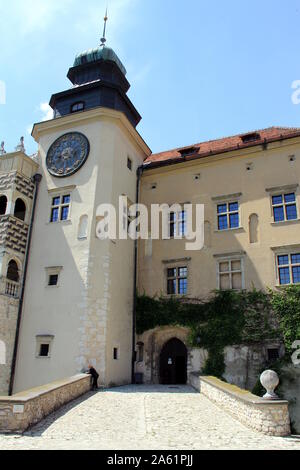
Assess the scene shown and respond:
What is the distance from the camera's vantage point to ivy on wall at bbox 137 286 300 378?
661 inches

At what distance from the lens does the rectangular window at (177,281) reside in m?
19.5

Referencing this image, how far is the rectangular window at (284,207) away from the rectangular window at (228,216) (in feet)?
5.55

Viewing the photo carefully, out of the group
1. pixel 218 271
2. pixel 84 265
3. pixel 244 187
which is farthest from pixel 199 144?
pixel 84 265

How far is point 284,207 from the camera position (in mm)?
18469

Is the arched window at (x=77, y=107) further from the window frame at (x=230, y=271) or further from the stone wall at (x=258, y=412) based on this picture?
the stone wall at (x=258, y=412)

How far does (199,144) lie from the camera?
2411 cm

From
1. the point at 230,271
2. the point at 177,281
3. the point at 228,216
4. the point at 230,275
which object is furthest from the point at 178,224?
the point at 230,275

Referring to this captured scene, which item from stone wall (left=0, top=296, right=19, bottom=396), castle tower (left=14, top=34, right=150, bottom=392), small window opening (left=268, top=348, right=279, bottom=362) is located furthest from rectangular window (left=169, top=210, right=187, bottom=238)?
stone wall (left=0, top=296, right=19, bottom=396)

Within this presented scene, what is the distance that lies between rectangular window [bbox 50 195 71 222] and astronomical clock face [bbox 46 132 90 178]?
3.75 feet

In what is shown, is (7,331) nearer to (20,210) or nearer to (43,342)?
(43,342)

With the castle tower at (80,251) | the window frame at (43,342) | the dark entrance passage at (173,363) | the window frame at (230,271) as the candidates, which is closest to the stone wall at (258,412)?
the castle tower at (80,251)

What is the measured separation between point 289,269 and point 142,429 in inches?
417

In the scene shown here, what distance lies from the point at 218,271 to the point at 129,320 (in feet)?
14.8
